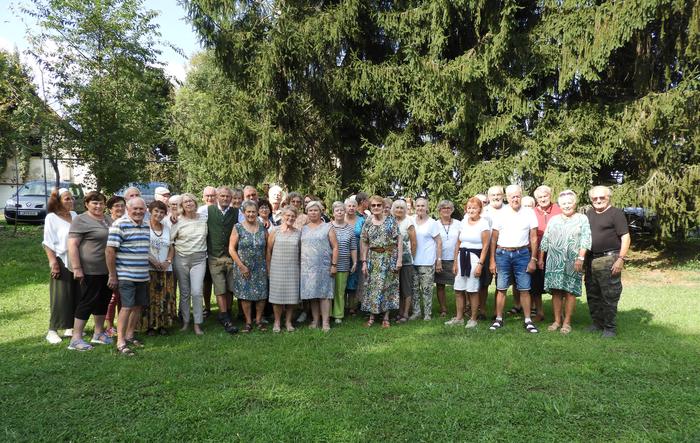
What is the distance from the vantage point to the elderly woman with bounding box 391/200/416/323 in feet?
20.9

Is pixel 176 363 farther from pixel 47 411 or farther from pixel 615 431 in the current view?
pixel 615 431

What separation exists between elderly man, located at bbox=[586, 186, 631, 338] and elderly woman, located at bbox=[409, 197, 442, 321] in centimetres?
190

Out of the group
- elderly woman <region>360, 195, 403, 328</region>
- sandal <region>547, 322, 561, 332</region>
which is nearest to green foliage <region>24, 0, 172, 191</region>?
elderly woman <region>360, 195, 403, 328</region>

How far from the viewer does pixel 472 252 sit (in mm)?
5969

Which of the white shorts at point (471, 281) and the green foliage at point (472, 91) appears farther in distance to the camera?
the green foliage at point (472, 91)

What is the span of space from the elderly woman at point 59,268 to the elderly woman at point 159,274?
826mm

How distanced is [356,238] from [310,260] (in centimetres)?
77

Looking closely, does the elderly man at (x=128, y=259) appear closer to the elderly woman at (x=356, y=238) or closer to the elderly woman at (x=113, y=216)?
the elderly woman at (x=113, y=216)

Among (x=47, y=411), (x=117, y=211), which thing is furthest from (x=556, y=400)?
(x=117, y=211)

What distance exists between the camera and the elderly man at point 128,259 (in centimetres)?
472

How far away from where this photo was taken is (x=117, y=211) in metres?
5.15

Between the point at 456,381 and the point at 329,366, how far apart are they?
3.96ft

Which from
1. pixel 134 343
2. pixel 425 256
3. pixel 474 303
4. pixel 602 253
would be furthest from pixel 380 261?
pixel 134 343

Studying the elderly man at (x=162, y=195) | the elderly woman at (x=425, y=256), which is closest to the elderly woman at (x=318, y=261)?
the elderly woman at (x=425, y=256)
